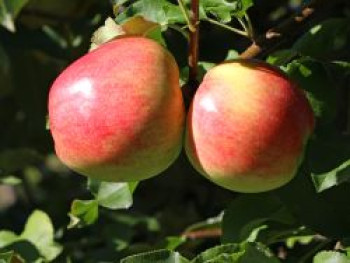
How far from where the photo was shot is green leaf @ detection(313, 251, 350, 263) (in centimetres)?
123

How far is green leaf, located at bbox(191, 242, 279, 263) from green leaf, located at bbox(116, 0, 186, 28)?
0.34m

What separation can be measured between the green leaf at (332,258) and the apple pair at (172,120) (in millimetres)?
116

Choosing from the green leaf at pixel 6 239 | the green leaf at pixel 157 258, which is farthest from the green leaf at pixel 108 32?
the green leaf at pixel 6 239

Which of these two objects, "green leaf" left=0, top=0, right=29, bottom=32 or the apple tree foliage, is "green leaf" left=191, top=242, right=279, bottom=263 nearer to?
the apple tree foliage

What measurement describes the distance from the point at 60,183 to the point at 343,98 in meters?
1.19

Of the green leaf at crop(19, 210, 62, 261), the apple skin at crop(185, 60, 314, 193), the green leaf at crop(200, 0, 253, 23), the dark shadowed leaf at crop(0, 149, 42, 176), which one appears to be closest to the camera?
the apple skin at crop(185, 60, 314, 193)

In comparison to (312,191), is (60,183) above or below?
below

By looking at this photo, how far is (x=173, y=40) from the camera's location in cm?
185

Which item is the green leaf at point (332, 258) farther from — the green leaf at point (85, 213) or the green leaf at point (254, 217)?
the green leaf at point (85, 213)

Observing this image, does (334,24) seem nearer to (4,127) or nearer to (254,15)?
(254,15)

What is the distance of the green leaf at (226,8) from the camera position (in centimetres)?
131

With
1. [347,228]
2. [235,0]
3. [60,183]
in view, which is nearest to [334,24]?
[235,0]

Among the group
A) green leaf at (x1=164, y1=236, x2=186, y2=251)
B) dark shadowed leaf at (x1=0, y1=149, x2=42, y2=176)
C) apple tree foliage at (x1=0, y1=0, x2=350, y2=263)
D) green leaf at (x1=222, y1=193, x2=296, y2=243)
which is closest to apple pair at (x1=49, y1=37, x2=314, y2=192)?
apple tree foliage at (x1=0, y1=0, x2=350, y2=263)

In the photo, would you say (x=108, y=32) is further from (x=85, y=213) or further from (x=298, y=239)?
(x=298, y=239)
